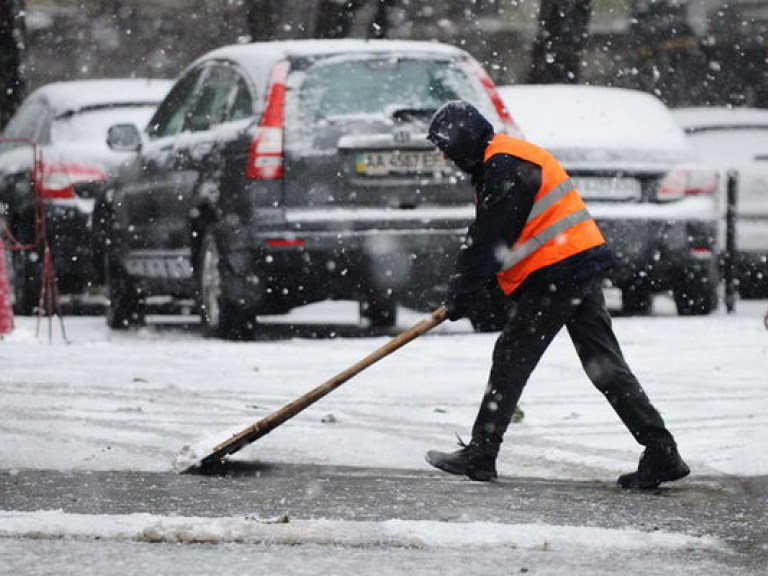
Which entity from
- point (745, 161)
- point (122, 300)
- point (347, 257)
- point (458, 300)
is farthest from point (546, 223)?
point (745, 161)

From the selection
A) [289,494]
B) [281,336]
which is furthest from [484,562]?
[281,336]

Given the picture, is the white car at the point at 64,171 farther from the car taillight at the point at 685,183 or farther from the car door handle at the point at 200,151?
the car taillight at the point at 685,183

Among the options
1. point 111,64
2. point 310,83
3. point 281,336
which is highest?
point 310,83

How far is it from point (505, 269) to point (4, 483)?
5.64ft

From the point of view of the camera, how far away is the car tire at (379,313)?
40.7 feet

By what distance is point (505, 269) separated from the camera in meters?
6.79

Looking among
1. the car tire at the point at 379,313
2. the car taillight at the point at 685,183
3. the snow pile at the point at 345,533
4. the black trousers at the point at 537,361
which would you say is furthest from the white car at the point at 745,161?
the snow pile at the point at 345,533

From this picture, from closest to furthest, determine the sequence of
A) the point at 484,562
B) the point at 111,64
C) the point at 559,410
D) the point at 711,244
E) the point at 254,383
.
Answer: the point at 484,562 → the point at 559,410 → the point at 254,383 → the point at 711,244 → the point at 111,64

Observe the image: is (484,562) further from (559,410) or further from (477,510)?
(559,410)

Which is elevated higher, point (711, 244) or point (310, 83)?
point (310, 83)

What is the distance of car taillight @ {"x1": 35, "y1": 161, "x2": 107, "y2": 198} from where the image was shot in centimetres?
1377

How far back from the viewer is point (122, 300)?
13156 mm

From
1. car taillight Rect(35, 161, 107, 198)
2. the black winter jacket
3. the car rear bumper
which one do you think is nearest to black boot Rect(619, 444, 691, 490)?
the black winter jacket

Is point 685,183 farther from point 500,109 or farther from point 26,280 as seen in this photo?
point 26,280
